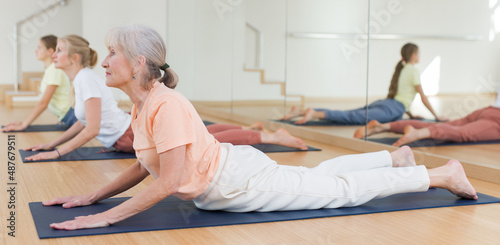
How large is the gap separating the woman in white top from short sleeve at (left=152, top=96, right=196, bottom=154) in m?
1.27

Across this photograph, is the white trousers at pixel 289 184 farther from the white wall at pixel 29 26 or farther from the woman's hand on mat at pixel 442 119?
the white wall at pixel 29 26

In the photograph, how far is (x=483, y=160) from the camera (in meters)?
2.87

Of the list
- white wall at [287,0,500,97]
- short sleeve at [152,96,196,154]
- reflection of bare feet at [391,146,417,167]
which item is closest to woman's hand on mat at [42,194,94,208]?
short sleeve at [152,96,196,154]

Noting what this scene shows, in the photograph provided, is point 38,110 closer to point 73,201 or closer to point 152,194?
point 73,201

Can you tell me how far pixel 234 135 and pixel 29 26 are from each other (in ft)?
17.3

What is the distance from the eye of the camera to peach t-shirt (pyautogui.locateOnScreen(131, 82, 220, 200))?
1.64 metres

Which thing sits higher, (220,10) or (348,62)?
(220,10)

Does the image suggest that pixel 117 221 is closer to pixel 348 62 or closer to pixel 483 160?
pixel 483 160

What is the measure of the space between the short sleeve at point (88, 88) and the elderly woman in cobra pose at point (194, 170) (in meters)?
0.92

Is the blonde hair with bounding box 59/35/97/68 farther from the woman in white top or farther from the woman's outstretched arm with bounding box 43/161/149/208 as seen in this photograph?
the woman's outstretched arm with bounding box 43/161/149/208

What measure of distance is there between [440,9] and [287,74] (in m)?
1.76

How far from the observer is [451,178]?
2.10 m

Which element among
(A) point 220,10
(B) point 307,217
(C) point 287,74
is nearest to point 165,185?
(B) point 307,217

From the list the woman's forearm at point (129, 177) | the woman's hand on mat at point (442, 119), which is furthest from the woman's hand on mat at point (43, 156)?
the woman's hand on mat at point (442, 119)
